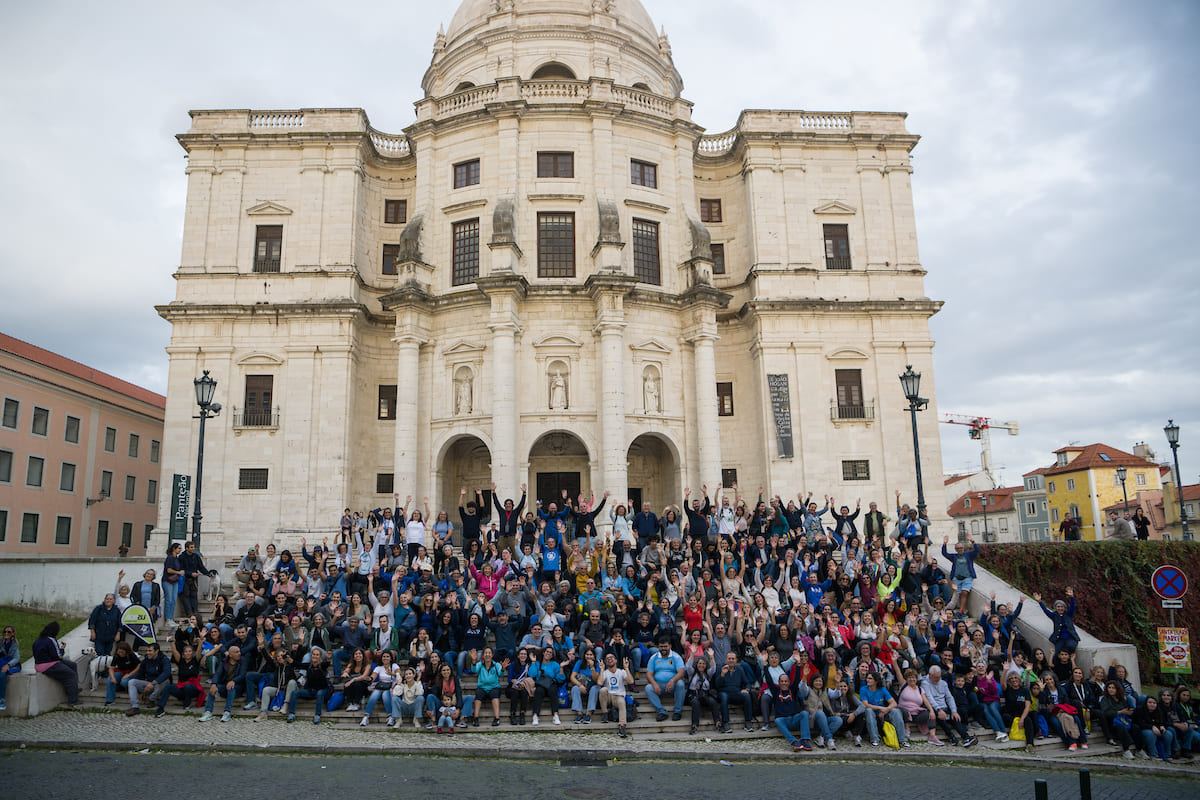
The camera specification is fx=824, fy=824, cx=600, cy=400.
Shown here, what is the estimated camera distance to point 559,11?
35.4 meters

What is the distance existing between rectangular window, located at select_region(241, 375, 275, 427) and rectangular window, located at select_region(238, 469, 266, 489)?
1.68m

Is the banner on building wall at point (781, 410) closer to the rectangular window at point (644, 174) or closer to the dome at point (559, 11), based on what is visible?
the rectangular window at point (644, 174)

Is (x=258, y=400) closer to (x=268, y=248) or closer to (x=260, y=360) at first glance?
(x=260, y=360)

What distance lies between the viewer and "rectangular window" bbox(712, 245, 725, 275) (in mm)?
34031

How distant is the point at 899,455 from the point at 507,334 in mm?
14942

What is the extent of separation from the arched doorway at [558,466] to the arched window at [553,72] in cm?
1606

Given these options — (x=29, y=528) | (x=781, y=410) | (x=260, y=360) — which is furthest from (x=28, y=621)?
(x=781, y=410)

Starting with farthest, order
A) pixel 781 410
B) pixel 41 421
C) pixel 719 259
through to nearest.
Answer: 1. pixel 41 421
2. pixel 719 259
3. pixel 781 410

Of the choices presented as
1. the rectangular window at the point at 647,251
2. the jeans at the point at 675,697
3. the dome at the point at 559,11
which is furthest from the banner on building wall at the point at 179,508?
the dome at the point at 559,11

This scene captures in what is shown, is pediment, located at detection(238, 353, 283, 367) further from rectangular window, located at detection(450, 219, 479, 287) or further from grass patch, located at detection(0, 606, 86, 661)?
grass patch, located at detection(0, 606, 86, 661)

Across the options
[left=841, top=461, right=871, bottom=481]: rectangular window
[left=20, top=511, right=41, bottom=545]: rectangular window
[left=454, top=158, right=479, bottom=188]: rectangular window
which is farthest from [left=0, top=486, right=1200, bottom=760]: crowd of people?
[left=20, top=511, right=41, bottom=545]: rectangular window

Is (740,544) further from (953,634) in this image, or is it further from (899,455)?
(899,455)

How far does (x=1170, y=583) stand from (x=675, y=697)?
26.8ft

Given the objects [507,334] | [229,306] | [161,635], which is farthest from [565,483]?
[161,635]
